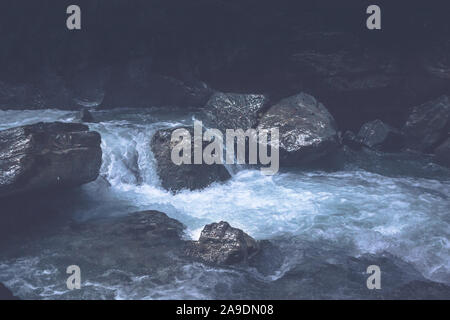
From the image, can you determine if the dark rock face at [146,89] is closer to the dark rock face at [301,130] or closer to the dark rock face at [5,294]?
the dark rock face at [301,130]

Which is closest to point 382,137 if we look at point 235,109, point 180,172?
point 235,109

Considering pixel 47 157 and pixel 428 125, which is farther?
pixel 428 125

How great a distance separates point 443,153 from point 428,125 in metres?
1.21

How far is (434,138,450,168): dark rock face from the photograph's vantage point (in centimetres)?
1326

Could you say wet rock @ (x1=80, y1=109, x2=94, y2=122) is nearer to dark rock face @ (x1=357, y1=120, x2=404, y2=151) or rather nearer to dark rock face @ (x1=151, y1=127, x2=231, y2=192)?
dark rock face @ (x1=151, y1=127, x2=231, y2=192)

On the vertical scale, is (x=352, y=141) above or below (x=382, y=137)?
below

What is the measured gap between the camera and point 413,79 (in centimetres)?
1455

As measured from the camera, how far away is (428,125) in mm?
14227

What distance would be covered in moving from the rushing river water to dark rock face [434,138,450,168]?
375 mm

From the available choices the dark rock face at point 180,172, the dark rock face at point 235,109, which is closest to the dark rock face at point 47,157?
the dark rock face at point 180,172

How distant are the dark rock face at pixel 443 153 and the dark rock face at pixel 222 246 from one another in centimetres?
725

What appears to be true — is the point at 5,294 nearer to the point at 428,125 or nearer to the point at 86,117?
the point at 86,117

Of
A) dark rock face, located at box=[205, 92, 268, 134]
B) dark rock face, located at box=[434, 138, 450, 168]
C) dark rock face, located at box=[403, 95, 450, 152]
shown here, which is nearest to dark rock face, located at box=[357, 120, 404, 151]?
dark rock face, located at box=[403, 95, 450, 152]

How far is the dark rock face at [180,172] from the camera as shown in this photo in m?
11.5
